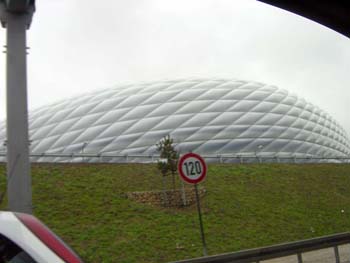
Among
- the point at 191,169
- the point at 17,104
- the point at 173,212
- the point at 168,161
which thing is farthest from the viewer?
the point at 168,161

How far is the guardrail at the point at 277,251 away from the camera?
10.6 m

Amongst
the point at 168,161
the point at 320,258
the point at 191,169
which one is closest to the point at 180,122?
the point at 168,161

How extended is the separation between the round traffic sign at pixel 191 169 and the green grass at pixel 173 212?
343 centimetres

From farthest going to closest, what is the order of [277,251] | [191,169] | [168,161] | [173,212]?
[168,161] → [173,212] → [277,251] → [191,169]

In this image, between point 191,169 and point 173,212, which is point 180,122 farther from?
point 191,169

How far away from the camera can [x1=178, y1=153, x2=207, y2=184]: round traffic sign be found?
11023 millimetres

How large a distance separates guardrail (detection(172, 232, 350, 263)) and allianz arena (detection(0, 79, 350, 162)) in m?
34.0

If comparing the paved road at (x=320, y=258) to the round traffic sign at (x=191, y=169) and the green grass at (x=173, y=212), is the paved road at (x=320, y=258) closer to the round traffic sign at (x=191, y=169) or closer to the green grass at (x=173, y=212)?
the green grass at (x=173, y=212)

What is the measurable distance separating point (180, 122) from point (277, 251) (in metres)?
40.4

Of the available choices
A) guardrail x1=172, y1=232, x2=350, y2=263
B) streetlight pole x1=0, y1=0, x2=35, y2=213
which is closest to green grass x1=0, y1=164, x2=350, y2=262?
guardrail x1=172, y1=232, x2=350, y2=263

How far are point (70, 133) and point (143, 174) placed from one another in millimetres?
25365

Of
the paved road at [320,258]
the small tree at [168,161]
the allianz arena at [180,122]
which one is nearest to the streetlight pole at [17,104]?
the paved road at [320,258]

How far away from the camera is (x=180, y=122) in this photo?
171 ft

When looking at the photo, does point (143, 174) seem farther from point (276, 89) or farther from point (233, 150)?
point (276, 89)
